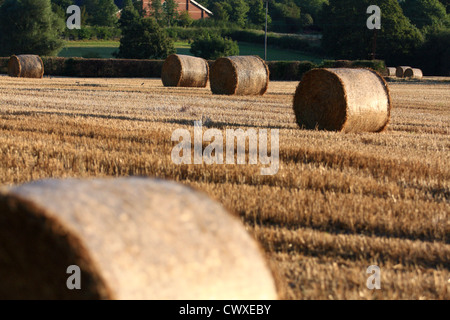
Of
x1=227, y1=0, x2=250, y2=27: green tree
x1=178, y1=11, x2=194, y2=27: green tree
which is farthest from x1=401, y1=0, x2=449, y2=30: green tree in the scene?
x1=178, y1=11, x2=194, y2=27: green tree

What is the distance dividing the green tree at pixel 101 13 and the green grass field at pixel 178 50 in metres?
13.7

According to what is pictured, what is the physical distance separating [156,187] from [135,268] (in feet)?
1.46

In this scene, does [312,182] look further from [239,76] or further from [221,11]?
[221,11]

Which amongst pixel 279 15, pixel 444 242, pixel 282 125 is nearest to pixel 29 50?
pixel 282 125

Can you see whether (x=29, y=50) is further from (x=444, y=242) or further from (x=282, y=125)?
(x=444, y=242)

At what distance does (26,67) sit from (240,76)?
17.1 metres

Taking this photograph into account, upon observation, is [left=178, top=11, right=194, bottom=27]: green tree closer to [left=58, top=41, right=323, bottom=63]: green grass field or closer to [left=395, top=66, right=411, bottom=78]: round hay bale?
[left=58, top=41, right=323, bottom=63]: green grass field

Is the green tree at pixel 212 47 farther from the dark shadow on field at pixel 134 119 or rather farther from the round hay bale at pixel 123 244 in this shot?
the round hay bale at pixel 123 244

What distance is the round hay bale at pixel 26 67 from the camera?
33.0 m

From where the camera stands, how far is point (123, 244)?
2.37 m

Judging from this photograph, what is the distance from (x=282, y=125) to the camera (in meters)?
11.0

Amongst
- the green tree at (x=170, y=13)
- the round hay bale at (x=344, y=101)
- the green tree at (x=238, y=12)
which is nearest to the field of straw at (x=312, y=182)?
the round hay bale at (x=344, y=101)

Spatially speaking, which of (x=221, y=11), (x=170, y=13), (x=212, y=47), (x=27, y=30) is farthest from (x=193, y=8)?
(x=27, y=30)

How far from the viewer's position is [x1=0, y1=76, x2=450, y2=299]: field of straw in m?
3.96
